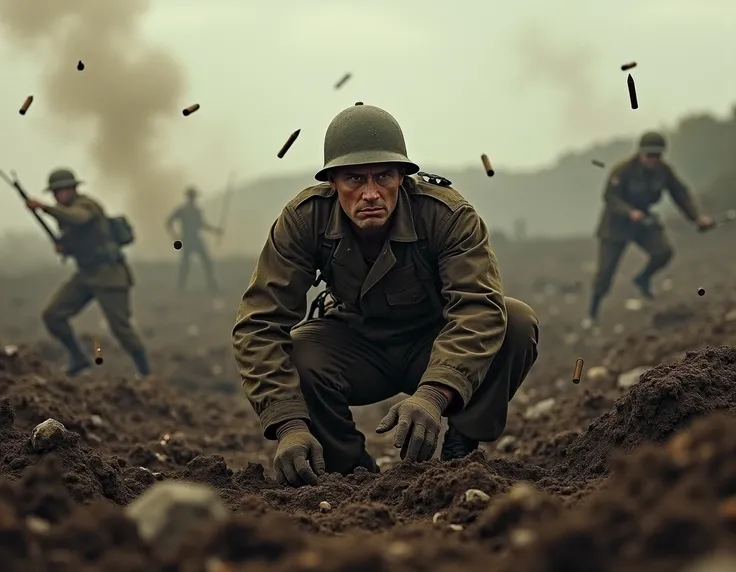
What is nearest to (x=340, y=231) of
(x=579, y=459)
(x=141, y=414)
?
(x=579, y=459)

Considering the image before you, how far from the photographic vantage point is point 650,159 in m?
12.5

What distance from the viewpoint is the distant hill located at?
33469mm

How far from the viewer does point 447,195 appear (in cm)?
516

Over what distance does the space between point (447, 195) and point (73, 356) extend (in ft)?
23.5

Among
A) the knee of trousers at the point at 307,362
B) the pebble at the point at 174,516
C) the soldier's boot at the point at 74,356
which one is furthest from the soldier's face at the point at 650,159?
the pebble at the point at 174,516

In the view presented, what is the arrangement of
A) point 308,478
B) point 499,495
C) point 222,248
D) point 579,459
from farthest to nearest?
point 222,248, point 579,459, point 308,478, point 499,495

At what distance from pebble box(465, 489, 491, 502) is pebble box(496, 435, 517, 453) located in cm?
331

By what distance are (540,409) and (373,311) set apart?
3.64 meters

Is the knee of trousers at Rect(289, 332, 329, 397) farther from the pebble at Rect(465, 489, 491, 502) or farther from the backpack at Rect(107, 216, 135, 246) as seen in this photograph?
the backpack at Rect(107, 216, 135, 246)

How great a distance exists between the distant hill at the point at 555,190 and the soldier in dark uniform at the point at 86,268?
24653mm

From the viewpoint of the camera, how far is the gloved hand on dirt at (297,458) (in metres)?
4.65

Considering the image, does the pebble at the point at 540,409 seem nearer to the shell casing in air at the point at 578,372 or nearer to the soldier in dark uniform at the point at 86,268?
the shell casing in air at the point at 578,372

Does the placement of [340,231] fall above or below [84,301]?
above

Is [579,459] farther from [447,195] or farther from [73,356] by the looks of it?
[73,356]
